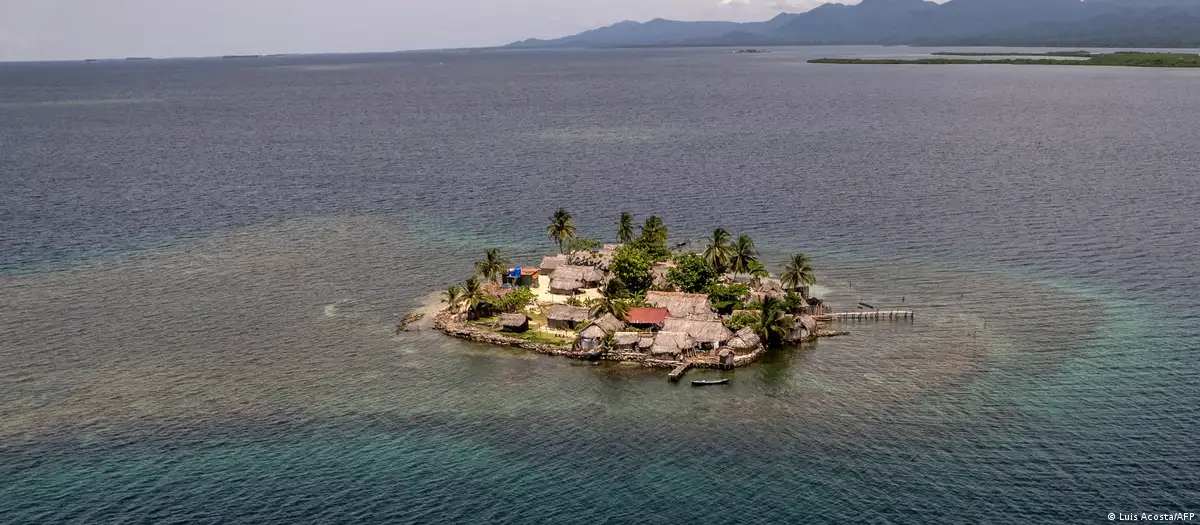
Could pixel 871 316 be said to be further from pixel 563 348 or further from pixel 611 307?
pixel 563 348

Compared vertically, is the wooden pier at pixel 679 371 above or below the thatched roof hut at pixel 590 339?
below

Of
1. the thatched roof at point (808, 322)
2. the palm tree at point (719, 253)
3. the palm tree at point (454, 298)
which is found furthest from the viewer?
the palm tree at point (719, 253)

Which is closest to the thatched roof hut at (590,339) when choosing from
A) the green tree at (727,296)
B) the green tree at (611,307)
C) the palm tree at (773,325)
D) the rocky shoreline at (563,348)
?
the rocky shoreline at (563,348)

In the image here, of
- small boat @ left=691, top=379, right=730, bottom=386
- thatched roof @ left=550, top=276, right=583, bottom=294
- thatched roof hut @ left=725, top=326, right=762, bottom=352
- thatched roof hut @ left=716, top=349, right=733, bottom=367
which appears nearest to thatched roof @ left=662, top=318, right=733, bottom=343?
thatched roof hut @ left=725, top=326, right=762, bottom=352

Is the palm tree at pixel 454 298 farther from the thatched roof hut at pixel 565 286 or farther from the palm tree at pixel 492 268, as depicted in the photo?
the thatched roof hut at pixel 565 286

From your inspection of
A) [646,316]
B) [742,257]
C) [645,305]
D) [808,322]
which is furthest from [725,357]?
[742,257]

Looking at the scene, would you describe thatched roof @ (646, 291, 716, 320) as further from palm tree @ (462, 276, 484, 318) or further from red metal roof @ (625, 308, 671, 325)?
palm tree @ (462, 276, 484, 318)
